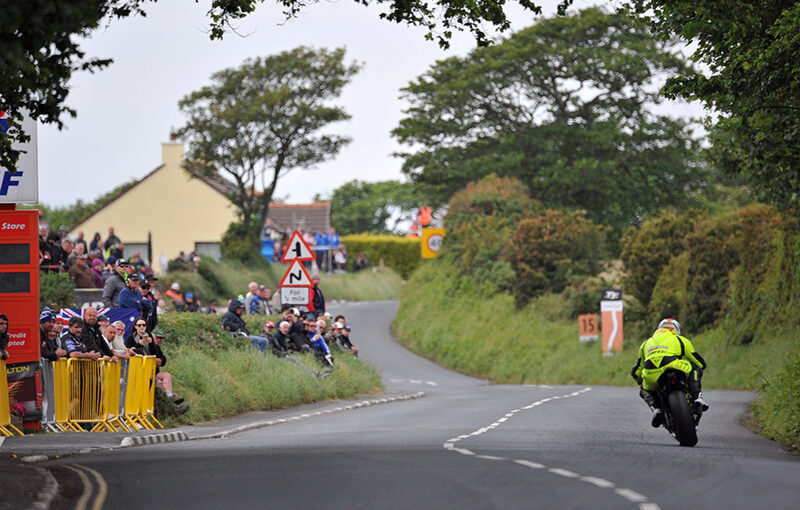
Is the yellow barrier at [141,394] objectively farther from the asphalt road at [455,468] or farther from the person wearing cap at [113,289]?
the person wearing cap at [113,289]

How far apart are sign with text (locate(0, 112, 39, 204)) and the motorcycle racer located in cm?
861

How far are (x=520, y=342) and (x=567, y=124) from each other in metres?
17.1

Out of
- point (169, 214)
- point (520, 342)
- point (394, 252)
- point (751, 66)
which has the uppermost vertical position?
point (169, 214)

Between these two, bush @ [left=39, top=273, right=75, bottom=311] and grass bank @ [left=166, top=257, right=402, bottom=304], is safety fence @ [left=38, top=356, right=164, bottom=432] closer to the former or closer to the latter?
bush @ [left=39, top=273, right=75, bottom=311]

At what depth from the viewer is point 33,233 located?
1714 centimetres

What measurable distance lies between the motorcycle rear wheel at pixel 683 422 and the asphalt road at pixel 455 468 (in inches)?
8.1

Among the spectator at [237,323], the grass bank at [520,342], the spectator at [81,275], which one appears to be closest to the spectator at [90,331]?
the spectator at [237,323]

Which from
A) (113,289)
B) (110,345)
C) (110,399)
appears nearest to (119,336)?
(110,345)

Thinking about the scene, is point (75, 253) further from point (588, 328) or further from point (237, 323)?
point (588, 328)

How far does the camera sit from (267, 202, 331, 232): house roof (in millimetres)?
103688

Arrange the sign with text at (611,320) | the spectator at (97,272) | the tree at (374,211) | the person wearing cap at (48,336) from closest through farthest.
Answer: the person wearing cap at (48,336), the spectator at (97,272), the sign with text at (611,320), the tree at (374,211)

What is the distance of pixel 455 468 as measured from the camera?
37.7ft

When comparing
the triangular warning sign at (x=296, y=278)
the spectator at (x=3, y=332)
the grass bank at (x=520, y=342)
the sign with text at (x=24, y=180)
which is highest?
the sign with text at (x=24, y=180)

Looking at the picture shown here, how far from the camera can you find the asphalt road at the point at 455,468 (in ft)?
31.3
